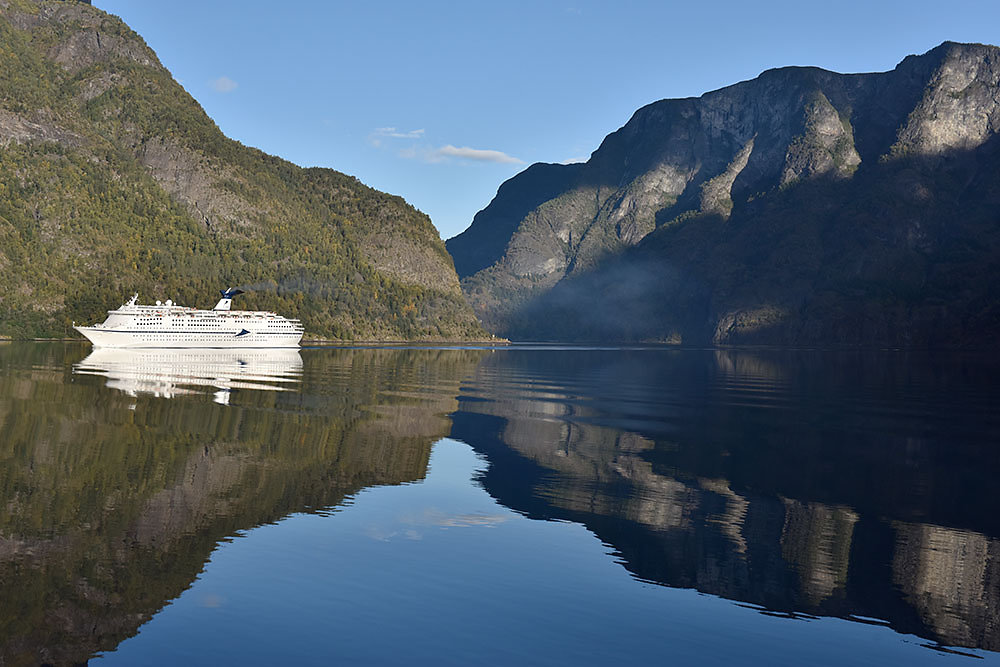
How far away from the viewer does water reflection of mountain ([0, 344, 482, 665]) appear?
1037 inches

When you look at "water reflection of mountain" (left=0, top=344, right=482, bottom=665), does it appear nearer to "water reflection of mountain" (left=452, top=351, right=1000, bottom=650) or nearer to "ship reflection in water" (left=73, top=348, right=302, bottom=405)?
"ship reflection in water" (left=73, top=348, right=302, bottom=405)

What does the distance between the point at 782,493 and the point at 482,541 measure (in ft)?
62.3

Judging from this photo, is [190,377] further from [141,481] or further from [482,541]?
[482,541]

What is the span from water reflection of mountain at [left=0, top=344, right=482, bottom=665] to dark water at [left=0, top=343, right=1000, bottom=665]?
167mm

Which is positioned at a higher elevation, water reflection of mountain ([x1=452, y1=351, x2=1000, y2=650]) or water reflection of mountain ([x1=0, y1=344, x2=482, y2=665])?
water reflection of mountain ([x1=452, y1=351, x2=1000, y2=650])

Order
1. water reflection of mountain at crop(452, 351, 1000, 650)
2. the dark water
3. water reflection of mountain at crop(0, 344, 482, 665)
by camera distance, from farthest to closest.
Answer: water reflection of mountain at crop(452, 351, 1000, 650), water reflection of mountain at crop(0, 344, 482, 665), the dark water

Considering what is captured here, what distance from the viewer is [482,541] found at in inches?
1406

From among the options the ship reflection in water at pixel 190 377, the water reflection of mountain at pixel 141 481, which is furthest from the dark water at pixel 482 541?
the ship reflection in water at pixel 190 377

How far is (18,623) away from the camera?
24.6 m

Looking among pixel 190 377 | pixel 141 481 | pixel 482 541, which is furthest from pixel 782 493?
pixel 190 377

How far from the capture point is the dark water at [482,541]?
82.4ft

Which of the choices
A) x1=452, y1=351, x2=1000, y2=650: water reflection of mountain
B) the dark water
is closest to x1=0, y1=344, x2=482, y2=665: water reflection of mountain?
the dark water

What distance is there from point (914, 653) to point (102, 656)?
70.4 ft

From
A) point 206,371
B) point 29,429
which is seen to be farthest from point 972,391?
point 29,429
